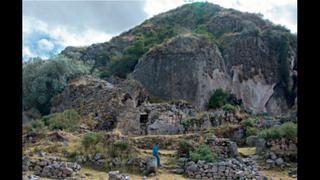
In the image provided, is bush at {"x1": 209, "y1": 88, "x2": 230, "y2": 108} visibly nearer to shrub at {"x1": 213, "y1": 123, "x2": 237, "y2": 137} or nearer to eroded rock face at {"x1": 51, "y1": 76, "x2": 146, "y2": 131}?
eroded rock face at {"x1": 51, "y1": 76, "x2": 146, "y2": 131}

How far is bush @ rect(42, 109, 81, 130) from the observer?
18391 mm

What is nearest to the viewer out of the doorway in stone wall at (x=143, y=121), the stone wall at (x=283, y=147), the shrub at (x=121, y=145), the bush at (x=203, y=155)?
the bush at (x=203, y=155)

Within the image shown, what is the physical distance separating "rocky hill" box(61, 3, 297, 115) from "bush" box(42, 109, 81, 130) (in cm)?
1110

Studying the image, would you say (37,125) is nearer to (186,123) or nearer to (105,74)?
(186,123)

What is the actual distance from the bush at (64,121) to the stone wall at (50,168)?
20.9ft

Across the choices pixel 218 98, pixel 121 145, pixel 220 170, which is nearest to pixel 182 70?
pixel 218 98

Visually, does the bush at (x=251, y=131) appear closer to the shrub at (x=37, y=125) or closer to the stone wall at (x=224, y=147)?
the stone wall at (x=224, y=147)

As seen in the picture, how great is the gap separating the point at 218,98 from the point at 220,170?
17823 millimetres

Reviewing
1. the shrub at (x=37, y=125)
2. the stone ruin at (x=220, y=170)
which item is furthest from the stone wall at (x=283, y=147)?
the shrub at (x=37, y=125)

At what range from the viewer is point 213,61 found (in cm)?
3162

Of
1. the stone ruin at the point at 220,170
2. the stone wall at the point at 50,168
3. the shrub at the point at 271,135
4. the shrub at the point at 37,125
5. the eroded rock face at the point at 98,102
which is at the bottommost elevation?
the stone ruin at the point at 220,170

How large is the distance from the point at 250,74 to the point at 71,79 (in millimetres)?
15594

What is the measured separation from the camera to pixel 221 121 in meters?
22.8

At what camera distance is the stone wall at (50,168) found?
11320mm
